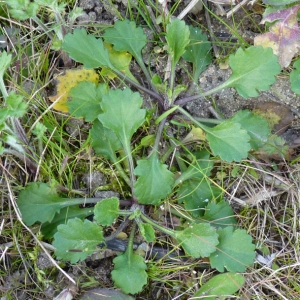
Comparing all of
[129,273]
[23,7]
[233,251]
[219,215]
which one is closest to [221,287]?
[233,251]

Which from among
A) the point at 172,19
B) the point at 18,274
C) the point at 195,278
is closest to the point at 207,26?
the point at 172,19

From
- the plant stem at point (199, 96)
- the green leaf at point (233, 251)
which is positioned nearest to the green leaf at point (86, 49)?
the plant stem at point (199, 96)

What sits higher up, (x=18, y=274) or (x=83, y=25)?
(x=83, y=25)

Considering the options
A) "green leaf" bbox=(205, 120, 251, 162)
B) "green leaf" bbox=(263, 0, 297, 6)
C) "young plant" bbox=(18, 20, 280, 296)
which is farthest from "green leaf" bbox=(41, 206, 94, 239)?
"green leaf" bbox=(263, 0, 297, 6)

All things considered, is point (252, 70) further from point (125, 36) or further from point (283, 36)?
point (125, 36)

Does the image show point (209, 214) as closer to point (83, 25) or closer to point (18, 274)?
point (18, 274)

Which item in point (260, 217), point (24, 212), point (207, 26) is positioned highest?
A: point (207, 26)

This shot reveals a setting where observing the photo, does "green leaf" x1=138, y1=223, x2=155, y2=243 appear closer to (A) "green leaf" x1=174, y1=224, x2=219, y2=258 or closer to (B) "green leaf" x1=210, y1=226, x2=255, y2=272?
(A) "green leaf" x1=174, y1=224, x2=219, y2=258
